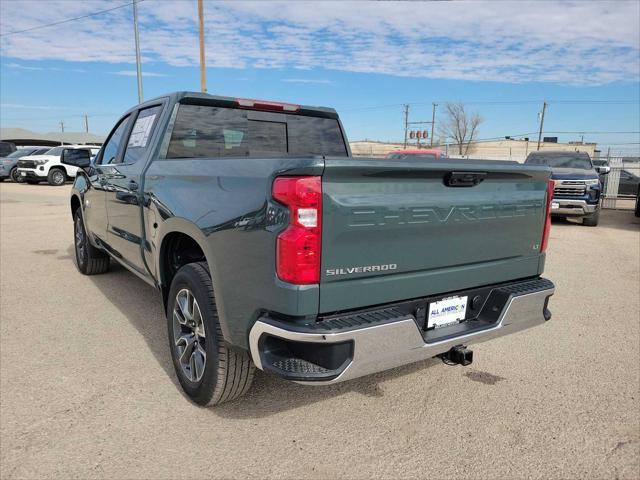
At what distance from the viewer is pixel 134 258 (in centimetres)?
404

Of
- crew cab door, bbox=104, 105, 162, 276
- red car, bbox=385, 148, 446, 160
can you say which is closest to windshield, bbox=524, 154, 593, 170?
red car, bbox=385, 148, 446, 160

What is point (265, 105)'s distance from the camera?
409 cm

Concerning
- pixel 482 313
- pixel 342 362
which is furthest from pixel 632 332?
pixel 342 362

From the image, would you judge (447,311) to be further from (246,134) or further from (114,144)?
(114,144)

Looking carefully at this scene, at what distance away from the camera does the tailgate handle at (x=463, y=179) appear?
253cm

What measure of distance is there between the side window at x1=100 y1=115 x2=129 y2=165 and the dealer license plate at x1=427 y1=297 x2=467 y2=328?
346 centimetres

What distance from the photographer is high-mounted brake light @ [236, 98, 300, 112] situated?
399 cm

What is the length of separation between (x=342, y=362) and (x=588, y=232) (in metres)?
10.6

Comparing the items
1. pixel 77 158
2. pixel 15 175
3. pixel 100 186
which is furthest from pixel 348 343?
Result: pixel 15 175

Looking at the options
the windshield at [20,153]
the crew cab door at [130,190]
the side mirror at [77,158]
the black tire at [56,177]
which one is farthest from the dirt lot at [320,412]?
the windshield at [20,153]

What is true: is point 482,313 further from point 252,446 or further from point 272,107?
point 272,107

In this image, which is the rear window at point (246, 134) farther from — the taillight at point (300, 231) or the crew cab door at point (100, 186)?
the taillight at point (300, 231)

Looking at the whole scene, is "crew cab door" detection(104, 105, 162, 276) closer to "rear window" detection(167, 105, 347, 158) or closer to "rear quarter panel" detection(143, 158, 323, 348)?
"rear window" detection(167, 105, 347, 158)

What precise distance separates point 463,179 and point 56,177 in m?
23.4
